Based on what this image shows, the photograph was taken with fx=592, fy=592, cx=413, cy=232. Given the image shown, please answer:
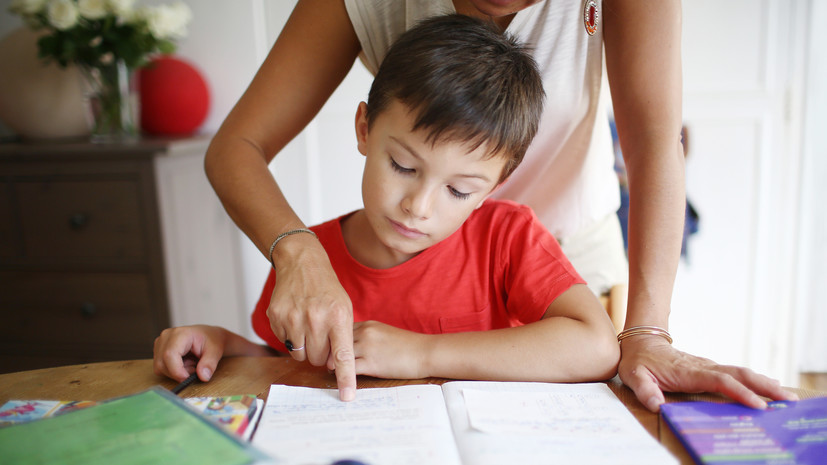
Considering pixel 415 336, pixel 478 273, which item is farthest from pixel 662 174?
pixel 415 336

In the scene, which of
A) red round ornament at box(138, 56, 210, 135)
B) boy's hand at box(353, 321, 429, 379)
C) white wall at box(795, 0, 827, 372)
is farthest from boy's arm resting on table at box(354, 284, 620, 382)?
white wall at box(795, 0, 827, 372)

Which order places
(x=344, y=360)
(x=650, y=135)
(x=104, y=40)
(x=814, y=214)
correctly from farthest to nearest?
(x=814, y=214) → (x=104, y=40) → (x=650, y=135) → (x=344, y=360)

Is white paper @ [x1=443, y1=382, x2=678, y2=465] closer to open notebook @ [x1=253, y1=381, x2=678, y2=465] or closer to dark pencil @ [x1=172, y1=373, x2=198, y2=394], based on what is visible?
open notebook @ [x1=253, y1=381, x2=678, y2=465]

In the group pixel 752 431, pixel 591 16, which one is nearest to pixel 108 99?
pixel 591 16

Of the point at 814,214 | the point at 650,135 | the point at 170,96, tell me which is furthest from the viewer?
the point at 814,214

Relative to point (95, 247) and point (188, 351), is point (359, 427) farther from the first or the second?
point (95, 247)

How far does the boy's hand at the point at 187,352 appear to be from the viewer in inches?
29.8

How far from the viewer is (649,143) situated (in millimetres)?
895

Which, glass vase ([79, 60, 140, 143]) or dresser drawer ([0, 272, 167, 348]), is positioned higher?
glass vase ([79, 60, 140, 143])

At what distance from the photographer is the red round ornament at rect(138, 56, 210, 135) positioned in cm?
210

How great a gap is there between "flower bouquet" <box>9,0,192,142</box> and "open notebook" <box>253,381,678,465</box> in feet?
5.29

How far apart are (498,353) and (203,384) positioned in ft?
1.23

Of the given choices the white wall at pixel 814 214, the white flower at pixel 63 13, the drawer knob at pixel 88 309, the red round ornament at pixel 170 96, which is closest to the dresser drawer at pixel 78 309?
the drawer knob at pixel 88 309

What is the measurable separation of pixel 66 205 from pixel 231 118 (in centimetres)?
121
